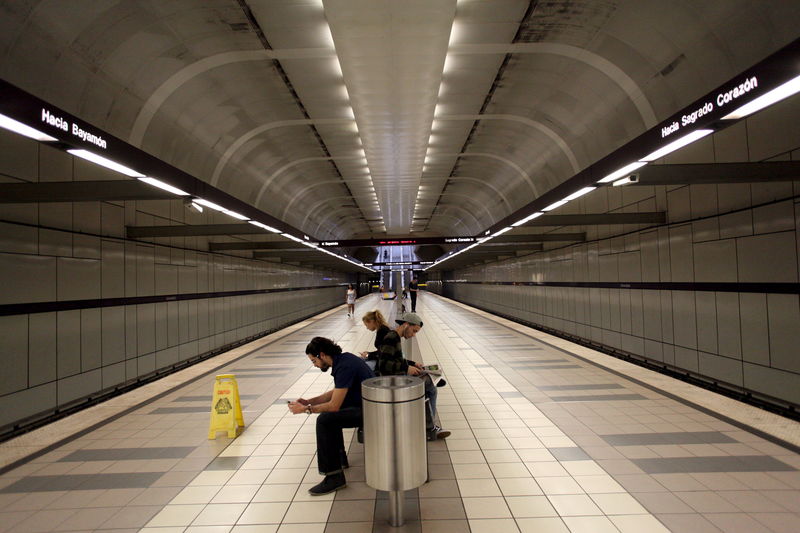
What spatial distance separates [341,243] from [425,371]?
1265cm

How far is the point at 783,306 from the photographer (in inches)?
213

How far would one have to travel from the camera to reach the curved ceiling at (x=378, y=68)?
461 centimetres

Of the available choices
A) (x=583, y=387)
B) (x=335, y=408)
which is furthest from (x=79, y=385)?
(x=583, y=387)

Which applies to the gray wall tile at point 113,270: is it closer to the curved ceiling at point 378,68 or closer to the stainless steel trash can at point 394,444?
the curved ceiling at point 378,68

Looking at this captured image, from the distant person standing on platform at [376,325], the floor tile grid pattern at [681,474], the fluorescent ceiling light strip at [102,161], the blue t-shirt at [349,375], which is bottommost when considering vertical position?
the floor tile grid pattern at [681,474]

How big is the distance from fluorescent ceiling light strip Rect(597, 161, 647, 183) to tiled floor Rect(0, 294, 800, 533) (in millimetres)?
2918

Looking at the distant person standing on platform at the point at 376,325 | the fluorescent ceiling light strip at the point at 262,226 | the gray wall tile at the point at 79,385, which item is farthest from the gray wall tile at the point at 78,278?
the distant person standing on platform at the point at 376,325

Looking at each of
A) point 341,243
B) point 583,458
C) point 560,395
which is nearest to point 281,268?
point 341,243

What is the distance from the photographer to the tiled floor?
331 cm

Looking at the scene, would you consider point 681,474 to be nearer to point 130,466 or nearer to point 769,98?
point 769,98

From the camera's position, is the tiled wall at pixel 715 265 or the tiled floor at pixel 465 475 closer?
the tiled floor at pixel 465 475

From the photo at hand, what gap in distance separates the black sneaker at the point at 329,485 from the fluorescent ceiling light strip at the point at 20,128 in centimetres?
331

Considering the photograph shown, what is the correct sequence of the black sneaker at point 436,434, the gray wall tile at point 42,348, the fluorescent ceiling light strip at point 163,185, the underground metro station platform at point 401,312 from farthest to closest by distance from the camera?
the gray wall tile at point 42,348
the black sneaker at point 436,434
the fluorescent ceiling light strip at point 163,185
the underground metro station platform at point 401,312

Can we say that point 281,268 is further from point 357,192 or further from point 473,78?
point 473,78
